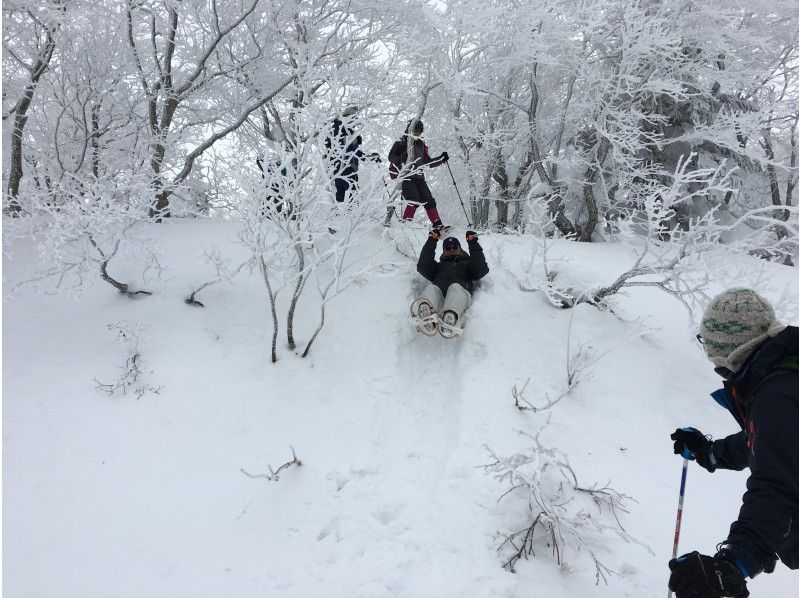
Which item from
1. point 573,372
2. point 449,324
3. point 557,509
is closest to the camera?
point 557,509

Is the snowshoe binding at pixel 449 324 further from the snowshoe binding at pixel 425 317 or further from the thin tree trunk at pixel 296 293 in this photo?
the thin tree trunk at pixel 296 293

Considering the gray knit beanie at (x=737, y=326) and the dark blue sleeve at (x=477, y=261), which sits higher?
the gray knit beanie at (x=737, y=326)

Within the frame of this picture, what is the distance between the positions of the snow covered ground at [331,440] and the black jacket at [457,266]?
37cm

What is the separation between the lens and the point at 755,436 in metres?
1.68

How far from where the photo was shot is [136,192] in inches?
207

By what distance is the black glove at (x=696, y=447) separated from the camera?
2473 millimetres

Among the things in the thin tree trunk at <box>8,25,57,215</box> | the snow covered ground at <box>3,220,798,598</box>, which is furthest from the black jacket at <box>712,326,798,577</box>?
the thin tree trunk at <box>8,25,57,215</box>

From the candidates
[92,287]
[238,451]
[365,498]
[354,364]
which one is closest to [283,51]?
[92,287]

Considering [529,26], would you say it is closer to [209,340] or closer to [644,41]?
[644,41]

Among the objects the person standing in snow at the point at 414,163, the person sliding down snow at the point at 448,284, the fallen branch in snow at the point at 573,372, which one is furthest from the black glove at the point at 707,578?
the person standing in snow at the point at 414,163

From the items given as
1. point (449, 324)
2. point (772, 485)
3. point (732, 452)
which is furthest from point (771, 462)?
point (449, 324)

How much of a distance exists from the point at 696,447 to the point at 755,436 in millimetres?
991

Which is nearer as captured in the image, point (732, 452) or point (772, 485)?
point (772, 485)

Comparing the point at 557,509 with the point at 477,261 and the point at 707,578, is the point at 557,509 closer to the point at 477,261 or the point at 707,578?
the point at 707,578
